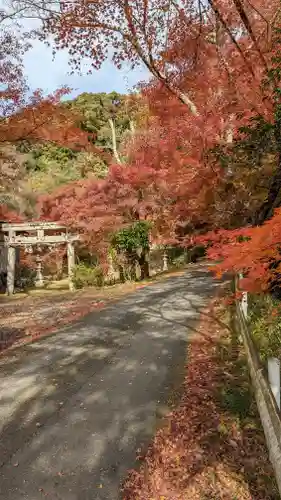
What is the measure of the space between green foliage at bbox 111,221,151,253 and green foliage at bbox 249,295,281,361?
1060 centimetres

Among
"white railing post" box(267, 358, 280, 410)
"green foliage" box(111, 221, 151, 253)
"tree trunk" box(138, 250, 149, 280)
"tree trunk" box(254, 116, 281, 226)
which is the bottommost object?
"tree trunk" box(138, 250, 149, 280)

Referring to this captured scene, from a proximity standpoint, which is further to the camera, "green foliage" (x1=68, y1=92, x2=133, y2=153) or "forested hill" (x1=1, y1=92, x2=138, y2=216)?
"green foliage" (x1=68, y1=92, x2=133, y2=153)

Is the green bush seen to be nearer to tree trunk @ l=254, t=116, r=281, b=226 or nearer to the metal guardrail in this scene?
tree trunk @ l=254, t=116, r=281, b=226

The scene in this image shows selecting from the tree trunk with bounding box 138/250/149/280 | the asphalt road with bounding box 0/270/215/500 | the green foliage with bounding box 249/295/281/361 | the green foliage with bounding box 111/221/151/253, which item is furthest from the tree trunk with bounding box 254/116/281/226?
the tree trunk with bounding box 138/250/149/280

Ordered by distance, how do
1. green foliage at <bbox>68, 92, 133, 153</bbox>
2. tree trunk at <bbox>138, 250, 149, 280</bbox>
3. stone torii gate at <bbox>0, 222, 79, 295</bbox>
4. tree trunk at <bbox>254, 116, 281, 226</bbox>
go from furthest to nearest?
1. green foliage at <bbox>68, 92, 133, 153</bbox>
2. stone torii gate at <bbox>0, 222, 79, 295</bbox>
3. tree trunk at <bbox>138, 250, 149, 280</bbox>
4. tree trunk at <bbox>254, 116, 281, 226</bbox>

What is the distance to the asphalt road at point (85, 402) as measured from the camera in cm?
409

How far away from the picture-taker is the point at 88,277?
19656 millimetres

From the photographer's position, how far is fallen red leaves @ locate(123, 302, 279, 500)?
12.5 feet

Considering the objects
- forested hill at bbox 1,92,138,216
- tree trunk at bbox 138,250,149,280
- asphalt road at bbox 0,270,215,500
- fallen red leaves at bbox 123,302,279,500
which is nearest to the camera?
fallen red leaves at bbox 123,302,279,500

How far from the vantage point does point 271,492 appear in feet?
11.9

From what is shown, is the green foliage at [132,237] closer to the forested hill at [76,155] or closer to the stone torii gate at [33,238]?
the stone torii gate at [33,238]

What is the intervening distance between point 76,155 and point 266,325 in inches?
1184

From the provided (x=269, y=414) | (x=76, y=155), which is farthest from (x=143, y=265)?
(x=76, y=155)

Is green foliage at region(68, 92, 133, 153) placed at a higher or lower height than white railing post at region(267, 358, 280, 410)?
higher
